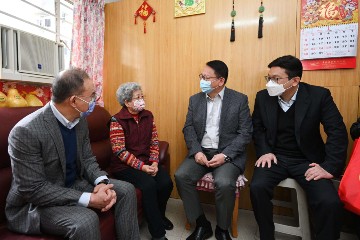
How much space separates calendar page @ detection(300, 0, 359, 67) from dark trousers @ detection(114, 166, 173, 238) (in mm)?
1634

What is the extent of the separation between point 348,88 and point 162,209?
1875 mm

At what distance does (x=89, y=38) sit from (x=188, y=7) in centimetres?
111

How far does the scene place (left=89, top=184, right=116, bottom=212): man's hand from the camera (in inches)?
47.3

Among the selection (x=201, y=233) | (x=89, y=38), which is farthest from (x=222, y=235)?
(x=89, y=38)

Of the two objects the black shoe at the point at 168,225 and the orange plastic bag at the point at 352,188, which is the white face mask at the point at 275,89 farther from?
the black shoe at the point at 168,225

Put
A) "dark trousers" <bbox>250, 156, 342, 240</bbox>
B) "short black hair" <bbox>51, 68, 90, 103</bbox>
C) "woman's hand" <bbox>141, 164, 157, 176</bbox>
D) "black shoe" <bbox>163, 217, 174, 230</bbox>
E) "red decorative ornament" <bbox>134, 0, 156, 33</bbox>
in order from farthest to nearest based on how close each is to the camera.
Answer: "red decorative ornament" <bbox>134, 0, 156, 33</bbox>
"black shoe" <bbox>163, 217, 174, 230</bbox>
"woman's hand" <bbox>141, 164, 157, 176</bbox>
"dark trousers" <bbox>250, 156, 342, 240</bbox>
"short black hair" <bbox>51, 68, 90, 103</bbox>

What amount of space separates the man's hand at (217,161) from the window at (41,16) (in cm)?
181

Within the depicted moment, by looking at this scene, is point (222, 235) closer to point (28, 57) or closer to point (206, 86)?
point (206, 86)

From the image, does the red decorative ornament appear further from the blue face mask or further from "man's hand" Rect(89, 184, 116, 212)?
"man's hand" Rect(89, 184, 116, 212)

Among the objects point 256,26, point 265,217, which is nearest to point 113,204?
point 265,217

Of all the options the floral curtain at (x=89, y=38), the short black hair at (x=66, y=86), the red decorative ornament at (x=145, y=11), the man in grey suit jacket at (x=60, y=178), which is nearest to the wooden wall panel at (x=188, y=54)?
the red decorative ornament at (x=145, y=11)

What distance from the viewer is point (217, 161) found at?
181 cm

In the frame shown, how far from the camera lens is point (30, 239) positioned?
106 cm

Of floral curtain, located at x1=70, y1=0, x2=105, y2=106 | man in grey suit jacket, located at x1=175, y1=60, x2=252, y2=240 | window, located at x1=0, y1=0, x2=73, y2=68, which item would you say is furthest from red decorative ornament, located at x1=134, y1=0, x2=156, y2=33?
man in grey suit jacket, located at x1=175, y1=60, x2=252, y2=240
